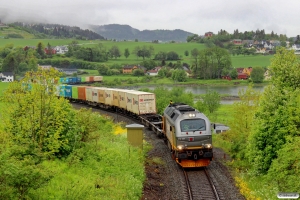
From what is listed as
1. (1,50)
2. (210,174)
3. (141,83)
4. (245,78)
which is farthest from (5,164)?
(1,50)

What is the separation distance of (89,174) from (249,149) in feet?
32.2

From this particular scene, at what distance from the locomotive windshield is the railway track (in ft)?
7.90

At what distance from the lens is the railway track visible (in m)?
16.0

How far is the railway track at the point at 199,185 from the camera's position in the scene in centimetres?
1597

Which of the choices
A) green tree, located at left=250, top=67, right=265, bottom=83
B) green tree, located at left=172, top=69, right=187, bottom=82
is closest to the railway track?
green tree, located at left=250, top=67, right=265, bottom=83

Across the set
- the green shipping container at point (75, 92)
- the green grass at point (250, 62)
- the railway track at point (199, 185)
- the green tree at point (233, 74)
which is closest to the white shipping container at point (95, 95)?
the green shipping container at point (75, 92)

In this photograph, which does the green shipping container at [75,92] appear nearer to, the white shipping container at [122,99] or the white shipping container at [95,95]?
the white shipping container at [95,95]

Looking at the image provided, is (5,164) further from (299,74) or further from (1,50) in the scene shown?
(1,50)

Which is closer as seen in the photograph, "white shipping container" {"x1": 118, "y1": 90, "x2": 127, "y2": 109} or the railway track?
the railway track

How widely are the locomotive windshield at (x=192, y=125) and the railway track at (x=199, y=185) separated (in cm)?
241

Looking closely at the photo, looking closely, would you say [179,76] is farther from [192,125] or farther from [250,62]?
[192,125]

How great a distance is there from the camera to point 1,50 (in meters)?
162

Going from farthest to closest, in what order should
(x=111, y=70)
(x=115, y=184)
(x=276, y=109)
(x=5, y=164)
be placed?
(x=111, y=70), (x=276, y=109), (x=115, y=184), (x=5, y=164)

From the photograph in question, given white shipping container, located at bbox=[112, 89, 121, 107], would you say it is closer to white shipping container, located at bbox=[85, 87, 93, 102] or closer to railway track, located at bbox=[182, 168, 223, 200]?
white shipping container, located at bbox=[85, 87, 93, 102]
